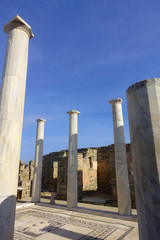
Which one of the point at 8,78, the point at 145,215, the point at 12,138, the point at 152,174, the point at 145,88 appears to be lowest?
the point at 145,215

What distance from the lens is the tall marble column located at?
2.99 m

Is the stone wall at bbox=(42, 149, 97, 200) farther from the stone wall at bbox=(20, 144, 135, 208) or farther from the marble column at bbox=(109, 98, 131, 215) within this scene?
the marble column at bbox=(109, 98, 131, 215)

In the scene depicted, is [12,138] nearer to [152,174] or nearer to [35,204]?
[152,174]

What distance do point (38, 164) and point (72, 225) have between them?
517 cm

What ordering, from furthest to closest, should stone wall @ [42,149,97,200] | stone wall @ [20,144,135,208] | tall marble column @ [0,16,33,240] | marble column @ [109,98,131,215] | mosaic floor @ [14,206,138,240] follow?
stone wall @ [20,144,135,208] → stone wall @ [42,149,97,200] → marble column @ [109,98,131,215] → mosaic floor @ [14,206,138,240] → tall marble column @ [0,16,33,240]

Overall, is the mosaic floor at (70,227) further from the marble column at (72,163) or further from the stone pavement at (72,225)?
the marble column at (72,163)

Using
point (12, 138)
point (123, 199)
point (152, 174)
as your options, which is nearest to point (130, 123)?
point (152, 174)

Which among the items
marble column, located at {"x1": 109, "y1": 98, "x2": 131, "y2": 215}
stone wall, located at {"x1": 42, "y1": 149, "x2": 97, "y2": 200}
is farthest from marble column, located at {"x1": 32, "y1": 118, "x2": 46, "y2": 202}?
marble column, located at {"x1": 109, "y1": 98, "x2": 131, "y2": 215}

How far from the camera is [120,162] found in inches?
298

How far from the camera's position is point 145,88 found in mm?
2293

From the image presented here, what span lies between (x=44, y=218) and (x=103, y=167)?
11.3 metres

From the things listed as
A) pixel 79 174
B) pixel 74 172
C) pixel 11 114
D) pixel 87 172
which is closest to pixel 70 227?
pixel 74 172

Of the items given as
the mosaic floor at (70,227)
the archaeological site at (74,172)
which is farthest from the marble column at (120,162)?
the mosaic floor at (70,227)

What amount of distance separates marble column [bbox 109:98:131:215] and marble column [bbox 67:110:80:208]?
2.48 meters
